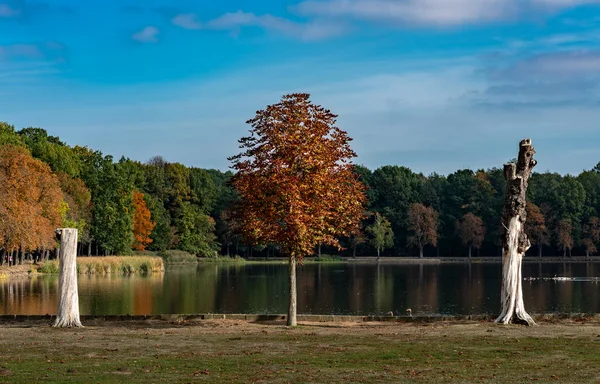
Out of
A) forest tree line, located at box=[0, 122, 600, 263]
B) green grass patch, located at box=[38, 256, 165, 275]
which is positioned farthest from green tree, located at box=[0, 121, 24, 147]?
green grass patch, located at box=[38, 256, 165, 275]

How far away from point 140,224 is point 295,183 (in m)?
75.7

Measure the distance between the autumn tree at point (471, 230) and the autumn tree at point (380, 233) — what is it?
10.3m

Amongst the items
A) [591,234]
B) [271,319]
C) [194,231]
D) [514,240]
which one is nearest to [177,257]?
[194,231]

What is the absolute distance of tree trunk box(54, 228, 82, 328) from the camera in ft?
→ 83.8

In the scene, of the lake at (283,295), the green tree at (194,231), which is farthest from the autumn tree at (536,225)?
the green tree at (194,231)

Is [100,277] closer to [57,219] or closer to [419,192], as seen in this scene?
[57,219]

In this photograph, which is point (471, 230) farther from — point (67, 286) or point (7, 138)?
point (67, 286)

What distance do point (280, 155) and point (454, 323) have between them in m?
8.06

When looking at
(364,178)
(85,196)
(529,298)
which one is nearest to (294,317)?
(529,298)

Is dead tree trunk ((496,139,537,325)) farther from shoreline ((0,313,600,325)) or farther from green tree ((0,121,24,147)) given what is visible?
green tree ((0,121,24,147))

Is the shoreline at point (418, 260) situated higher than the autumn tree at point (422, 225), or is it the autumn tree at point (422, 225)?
the autumn tree at point (422, 225)

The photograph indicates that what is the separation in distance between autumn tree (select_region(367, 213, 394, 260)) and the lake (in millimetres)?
43629

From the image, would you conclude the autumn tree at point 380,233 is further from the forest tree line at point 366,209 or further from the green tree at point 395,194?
the green tree at point 395,194

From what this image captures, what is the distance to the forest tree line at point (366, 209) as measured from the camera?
3605 inches
